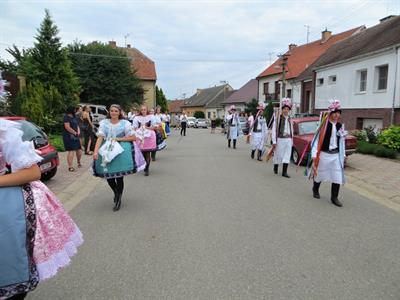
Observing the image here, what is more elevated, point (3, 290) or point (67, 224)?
point (67, 224)

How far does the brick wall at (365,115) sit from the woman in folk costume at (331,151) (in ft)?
42.0

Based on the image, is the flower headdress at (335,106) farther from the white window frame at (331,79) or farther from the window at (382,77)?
the white window frame at (331,79)

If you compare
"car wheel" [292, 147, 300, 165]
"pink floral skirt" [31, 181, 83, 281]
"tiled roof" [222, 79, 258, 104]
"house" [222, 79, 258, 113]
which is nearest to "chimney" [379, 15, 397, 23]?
"car wheel" [292, 147, 300, 165]

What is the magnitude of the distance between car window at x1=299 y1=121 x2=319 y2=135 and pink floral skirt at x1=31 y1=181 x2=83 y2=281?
36.0ft

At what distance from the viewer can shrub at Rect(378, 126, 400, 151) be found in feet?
46.7

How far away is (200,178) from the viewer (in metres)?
9.52

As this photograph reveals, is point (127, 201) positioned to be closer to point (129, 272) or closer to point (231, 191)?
point (231, 191)

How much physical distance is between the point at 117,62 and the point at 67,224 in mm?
39000

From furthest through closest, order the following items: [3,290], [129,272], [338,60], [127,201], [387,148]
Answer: [338,60]
[387,148]
[127,201]
[129,272]
[3,290]

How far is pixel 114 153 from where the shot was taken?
6.02 m

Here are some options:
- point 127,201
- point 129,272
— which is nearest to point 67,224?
point 129,272

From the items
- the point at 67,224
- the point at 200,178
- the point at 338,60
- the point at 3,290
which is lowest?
the point at 200,178

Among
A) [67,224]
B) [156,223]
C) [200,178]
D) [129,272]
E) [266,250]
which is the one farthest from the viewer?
[200,178]

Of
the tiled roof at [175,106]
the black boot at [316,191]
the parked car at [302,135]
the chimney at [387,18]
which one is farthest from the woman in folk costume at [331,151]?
the tiled roof at [175,106]
